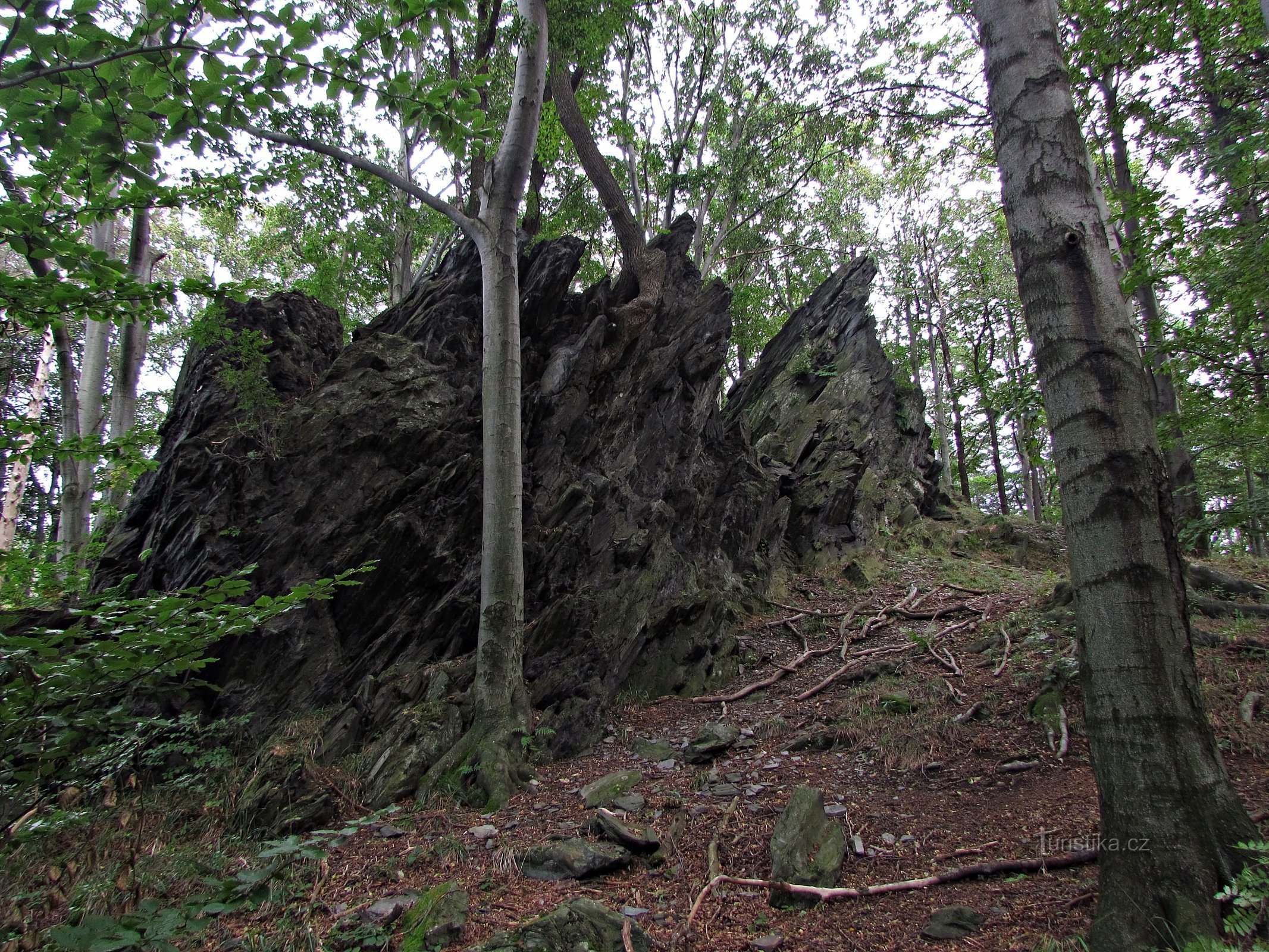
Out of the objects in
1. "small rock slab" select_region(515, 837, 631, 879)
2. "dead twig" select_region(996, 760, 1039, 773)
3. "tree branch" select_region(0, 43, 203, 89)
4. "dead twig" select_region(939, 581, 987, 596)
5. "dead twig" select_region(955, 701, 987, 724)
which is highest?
"tree branch" select_region(0, 43, 203, 89)

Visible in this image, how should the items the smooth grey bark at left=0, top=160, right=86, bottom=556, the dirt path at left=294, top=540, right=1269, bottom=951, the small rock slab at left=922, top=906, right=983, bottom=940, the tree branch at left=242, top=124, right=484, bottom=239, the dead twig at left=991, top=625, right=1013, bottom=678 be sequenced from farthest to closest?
1. the smooth grey bark at left=0, top=160, right=86, bottom=556
2. the tree branch at left=242, top=124, right=484, bottom=239
3. the dead twig at left=991, top=625, right=1013, bottom=678
4. the dirt path at left=294, top=540, right=1269, bottom=951
5. the small rock slab at left=922, top=906, right=983, bottom=940

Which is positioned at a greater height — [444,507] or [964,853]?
[444,507]

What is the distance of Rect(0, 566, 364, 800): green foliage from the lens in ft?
7.20

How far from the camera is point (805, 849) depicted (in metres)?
3.94

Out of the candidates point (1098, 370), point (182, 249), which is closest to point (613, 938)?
point (1098, 370)

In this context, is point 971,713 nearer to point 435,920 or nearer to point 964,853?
point 964,853

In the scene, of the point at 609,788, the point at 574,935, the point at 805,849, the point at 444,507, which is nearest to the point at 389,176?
the point at 444,507

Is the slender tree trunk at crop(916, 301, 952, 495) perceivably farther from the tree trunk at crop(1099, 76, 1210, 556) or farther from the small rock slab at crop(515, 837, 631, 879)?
the small rock slab at crop(515, 837, 631, 879)

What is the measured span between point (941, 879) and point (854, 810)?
1186 millimetres

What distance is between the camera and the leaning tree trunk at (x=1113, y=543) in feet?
8.11

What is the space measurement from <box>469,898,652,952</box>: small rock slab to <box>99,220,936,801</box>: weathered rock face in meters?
3.10

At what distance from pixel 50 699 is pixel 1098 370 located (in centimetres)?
452

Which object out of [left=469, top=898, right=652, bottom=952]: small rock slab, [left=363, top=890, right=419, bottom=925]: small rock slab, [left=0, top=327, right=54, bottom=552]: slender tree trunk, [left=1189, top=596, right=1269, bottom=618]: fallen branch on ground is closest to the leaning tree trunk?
[left=469, top=898, right=652, bottom=952]: small rock slab

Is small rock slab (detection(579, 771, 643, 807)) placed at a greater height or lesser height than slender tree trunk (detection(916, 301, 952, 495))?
lesser
